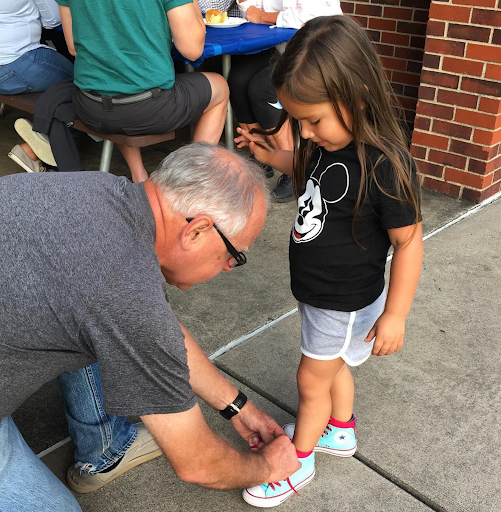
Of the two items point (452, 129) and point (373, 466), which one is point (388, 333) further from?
point (452, 129)

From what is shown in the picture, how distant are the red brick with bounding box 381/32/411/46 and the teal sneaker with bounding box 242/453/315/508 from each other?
355 centimetres

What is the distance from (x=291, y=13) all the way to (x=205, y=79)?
0.82 meters

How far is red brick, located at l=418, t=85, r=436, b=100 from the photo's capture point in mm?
3965

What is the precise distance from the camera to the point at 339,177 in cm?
182

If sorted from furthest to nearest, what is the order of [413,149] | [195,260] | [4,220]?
[413,149] < [195,260] < [4,220]

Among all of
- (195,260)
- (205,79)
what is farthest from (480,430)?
(205,79)

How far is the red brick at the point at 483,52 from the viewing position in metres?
3.57

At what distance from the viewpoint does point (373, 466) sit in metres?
2.10

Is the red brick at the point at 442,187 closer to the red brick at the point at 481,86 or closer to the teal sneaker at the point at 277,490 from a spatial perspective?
the red brick at the point at 481,86

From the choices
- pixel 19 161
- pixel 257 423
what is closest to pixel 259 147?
pixel 257 423

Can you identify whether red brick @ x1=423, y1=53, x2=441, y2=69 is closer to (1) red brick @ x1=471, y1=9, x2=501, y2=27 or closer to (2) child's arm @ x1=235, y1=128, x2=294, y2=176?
(1) red brick @ x1=471, y1=9, x2=501, y2=27

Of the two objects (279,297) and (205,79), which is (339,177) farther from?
(205,79)

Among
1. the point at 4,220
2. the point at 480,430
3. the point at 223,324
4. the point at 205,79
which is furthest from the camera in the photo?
the point at 205,79

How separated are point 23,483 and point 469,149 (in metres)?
3.24
